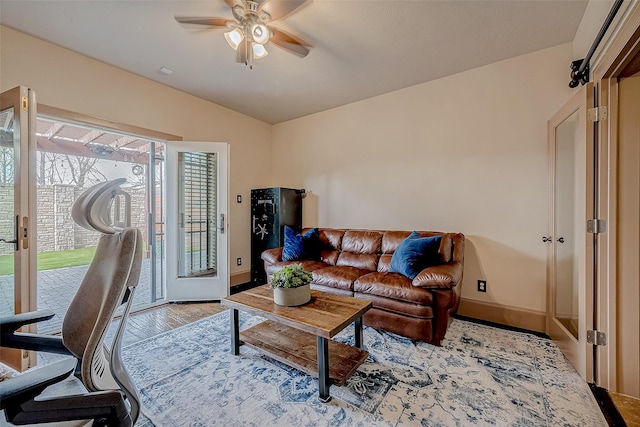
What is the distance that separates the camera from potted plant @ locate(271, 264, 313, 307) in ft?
6.35

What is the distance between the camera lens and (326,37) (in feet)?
7.76

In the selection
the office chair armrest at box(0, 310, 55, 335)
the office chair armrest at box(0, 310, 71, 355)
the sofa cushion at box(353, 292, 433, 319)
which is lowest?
the sofa cushion at box(353, 292, 433, 319)

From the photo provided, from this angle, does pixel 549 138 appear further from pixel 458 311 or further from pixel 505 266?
pixel 458 311

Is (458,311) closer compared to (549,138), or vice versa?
(549,138)

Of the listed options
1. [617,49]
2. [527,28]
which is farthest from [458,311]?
[527,28]

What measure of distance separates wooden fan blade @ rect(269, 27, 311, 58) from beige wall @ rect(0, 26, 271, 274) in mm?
1924

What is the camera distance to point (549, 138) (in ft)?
8.06

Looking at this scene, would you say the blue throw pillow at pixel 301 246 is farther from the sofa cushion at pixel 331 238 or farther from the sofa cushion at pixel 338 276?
the sofa cushion at pixel 338 276

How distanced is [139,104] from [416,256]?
3523 mm

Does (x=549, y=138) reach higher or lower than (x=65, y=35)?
lower

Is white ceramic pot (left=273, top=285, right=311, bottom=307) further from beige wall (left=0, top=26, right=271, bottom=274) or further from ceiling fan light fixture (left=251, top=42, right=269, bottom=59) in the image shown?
beige wall (left=0, top=26, right=271, bottom=274)

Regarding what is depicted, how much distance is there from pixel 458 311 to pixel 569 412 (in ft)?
4.77

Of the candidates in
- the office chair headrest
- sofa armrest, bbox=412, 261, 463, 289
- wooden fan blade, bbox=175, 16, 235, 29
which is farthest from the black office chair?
sofa armrest, bbox=412, 261, 463, 289

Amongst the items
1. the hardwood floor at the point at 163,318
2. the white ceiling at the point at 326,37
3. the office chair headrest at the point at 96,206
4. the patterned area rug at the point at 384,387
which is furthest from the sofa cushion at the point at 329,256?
the office chair headrest at the point at 96,206
